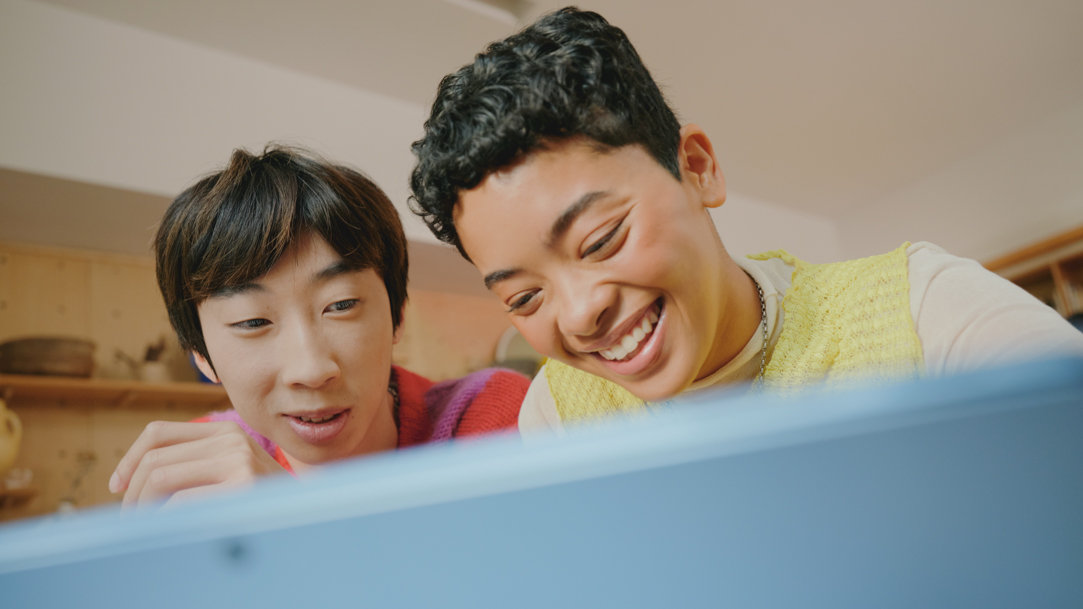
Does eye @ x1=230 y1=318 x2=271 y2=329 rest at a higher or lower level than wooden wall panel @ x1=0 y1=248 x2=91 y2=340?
lower

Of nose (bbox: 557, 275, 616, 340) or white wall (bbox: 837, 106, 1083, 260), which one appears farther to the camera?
white wall (bbox: 837, 106, 1083, 260)

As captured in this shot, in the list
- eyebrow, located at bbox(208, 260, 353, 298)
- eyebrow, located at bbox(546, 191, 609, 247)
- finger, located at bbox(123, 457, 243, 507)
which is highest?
eyebrow, located at bbox(208, 260, 353, 298)

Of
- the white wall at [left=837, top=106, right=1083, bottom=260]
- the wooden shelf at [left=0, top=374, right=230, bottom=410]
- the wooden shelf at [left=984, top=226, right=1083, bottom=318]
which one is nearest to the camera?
the wooden shelf at [left=0, top=374, right=230, bottom=410]

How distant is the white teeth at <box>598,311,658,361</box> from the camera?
29.5 inches

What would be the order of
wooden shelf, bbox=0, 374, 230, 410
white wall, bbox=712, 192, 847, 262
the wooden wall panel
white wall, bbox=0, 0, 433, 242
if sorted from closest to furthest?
white wall, bbox=0, 0, 433, 242, wooden shelf, bbox=0, 374, 230, 410, the wooden wall panel, white wall, bbox=712, 192, 847, 262

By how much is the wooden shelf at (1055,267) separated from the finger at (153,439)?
4.13 m

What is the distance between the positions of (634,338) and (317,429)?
0.42 metres

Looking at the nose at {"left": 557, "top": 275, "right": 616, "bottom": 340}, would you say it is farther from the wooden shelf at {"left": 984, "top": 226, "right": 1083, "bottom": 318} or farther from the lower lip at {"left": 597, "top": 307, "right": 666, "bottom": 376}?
the wooden shelf at {"left": 984, "top": 226, "right": 1083, "bottom": 318}

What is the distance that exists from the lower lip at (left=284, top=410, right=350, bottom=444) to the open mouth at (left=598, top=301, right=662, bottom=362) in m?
0.37

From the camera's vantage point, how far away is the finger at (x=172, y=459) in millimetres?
620

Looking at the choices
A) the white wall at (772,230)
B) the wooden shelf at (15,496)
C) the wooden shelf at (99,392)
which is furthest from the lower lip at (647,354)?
the white wall at (772,230)

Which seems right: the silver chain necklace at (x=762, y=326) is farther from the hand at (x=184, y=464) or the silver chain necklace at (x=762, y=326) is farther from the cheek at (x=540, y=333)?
the hand at (x=184, y=464)

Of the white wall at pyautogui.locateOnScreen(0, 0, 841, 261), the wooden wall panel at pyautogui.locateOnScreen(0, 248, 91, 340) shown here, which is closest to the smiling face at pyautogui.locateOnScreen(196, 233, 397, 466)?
the white wall at pyautogui.locateOnScreen(0, 0, 841, 261)

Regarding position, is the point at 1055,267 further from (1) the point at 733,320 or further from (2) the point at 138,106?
(2) the point at 138,106
